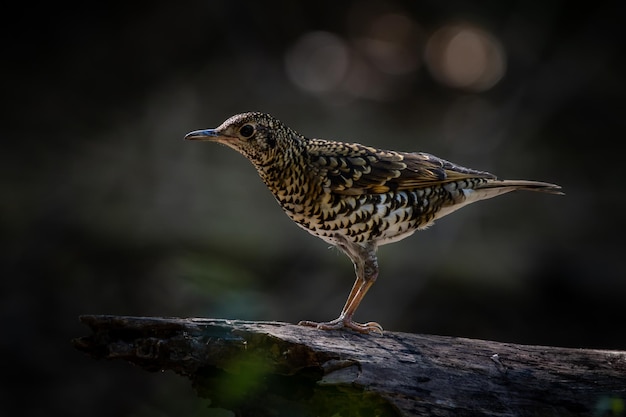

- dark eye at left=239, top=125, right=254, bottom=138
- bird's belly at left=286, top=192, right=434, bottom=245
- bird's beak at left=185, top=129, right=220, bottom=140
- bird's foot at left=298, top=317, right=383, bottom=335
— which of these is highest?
dark eye at left=239, top=125, right=254, bottom=138

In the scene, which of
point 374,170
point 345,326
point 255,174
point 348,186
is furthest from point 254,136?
point 255,174

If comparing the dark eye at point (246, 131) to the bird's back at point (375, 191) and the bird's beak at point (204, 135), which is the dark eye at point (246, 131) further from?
the bird's back at point (375, 191)

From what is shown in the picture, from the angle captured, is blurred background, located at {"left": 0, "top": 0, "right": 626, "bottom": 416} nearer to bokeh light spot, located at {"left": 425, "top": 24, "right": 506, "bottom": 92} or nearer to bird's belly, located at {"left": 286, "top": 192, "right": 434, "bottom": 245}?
bokeh light spot, located at {"left": 425, "top": 24, "right": 506, "bottom": 92}

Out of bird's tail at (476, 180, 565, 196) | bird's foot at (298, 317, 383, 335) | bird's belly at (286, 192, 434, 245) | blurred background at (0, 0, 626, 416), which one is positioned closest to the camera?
bird's foot at (298, 317, 383, 335)

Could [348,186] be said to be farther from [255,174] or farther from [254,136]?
[255,174]

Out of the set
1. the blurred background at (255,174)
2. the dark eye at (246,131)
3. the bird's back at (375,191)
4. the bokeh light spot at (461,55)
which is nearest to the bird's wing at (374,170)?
the bird's back at (375,191)

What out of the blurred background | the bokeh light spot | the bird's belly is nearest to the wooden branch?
the bird's belly
